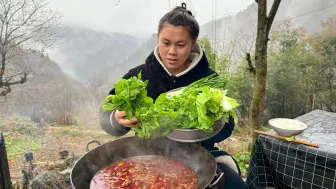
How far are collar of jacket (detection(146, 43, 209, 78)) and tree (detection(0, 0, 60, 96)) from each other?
644 cm

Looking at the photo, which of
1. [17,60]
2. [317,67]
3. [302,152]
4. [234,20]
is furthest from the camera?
[234,20]

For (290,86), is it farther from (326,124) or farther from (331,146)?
(331,146)

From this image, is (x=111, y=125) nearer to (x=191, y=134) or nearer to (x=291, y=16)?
(x=191, y=134)

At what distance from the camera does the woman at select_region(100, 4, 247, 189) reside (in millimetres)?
2141

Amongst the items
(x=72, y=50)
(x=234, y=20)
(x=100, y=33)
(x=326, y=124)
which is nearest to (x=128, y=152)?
(x=326, y=124)

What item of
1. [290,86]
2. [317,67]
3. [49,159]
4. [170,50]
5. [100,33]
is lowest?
[49,159]

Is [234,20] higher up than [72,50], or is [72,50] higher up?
[234,20]

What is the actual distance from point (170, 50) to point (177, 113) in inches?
29.8

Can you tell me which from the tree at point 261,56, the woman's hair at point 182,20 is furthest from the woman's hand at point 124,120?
the tree at point 261,56

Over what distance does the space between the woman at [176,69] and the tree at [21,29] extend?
20.8ft

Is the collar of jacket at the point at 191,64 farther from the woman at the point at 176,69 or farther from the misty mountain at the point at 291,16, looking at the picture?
the misty mountain at the point at 291,16

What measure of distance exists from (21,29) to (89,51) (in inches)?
500

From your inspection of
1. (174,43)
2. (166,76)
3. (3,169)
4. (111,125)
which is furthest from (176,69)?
(3,169)

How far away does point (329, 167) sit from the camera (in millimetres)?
2404
